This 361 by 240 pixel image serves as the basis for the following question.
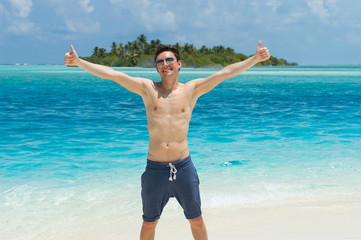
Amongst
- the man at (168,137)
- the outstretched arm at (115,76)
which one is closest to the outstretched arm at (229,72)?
the man at (168,137)

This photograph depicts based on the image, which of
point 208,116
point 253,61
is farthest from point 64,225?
point 208,116

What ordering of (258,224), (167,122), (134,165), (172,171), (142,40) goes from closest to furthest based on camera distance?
1. (172,171)
2. (167,122)
3. (258,224)
4. (134,165)
5. (142,40)

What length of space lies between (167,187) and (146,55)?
126 m

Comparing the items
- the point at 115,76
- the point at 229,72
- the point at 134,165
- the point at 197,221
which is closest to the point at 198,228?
the point at 197,221

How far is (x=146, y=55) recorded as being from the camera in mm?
126625

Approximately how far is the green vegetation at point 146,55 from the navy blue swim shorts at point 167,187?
371ft

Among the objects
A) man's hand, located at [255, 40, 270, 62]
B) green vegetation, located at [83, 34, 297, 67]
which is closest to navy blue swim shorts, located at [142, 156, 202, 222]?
man's hand, located at [255, 40, 270, 62]

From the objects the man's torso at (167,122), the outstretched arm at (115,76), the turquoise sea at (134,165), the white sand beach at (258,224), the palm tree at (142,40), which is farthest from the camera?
the palm tree at (142,40)

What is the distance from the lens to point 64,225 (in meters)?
5.28

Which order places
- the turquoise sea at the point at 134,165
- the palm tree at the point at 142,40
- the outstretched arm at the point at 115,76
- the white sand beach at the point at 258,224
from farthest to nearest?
the palm tree at the point at 142,40
the turquoise sea at the point at 134,165
the white sand beach at the point at 258,224
the outstretched arm at the point at 115,76

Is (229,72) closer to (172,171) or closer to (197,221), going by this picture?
(172,171)

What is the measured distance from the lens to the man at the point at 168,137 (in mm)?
3418

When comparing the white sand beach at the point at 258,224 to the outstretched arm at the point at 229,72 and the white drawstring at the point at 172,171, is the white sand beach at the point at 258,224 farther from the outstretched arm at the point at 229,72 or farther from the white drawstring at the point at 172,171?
the outstretched arm at the point at 229,72

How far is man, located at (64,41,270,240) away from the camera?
3.42 metres
